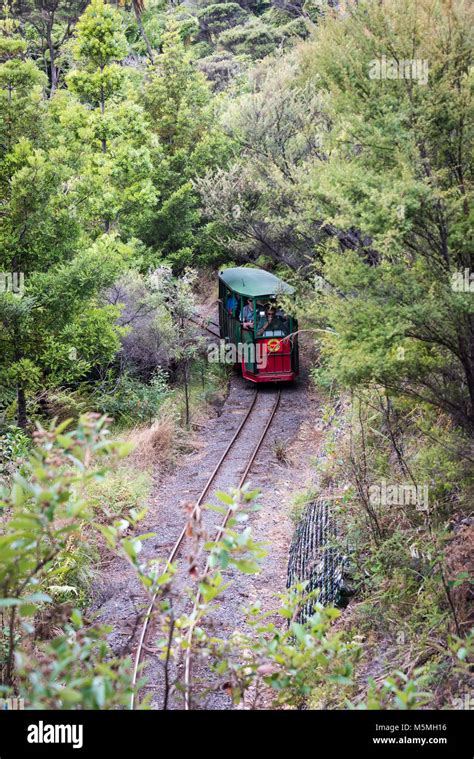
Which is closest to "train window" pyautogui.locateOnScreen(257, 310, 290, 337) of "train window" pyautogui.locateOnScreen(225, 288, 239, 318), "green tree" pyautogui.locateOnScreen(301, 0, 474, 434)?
"train window" pyautogui.locateOnScreen(225, 288, 239, 318)

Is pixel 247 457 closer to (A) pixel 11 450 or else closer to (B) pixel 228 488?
(B) pixel 228 488

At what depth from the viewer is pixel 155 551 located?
12438 millimetres

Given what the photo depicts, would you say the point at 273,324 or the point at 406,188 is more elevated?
the point at 406,188

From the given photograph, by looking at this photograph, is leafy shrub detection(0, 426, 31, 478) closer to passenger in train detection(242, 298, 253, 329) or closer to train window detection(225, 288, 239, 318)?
passenger in train detection(242, 298, 253, 329)

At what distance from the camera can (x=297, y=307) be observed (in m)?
13.9

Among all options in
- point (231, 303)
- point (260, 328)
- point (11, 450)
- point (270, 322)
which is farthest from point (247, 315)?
point (11, 450)

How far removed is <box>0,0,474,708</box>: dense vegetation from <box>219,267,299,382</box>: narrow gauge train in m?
1.14

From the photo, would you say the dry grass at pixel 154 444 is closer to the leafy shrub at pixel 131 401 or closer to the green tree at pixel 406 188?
the leafy shrub at pixel 131 401

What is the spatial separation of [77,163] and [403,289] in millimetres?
9048

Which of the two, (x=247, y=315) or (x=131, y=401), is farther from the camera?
(x=247, y=315)

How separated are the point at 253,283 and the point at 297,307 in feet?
23.1

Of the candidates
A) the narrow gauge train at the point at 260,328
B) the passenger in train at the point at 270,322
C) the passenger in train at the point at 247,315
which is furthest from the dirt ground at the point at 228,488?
the passenger in train at the point at 247,315
